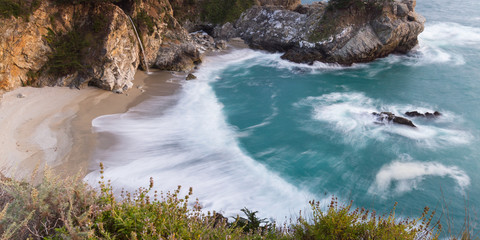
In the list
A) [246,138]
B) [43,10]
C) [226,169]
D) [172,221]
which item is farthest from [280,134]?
[43,10]

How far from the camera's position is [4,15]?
13.2 metres

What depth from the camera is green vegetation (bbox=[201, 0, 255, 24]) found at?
1115 inches

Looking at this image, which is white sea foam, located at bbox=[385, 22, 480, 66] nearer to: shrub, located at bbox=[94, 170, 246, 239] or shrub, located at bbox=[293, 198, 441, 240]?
shrub, located at bbox=[293, 198, 441, 240]

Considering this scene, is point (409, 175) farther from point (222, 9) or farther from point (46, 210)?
point (222, 9)

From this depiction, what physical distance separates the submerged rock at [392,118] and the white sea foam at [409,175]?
2.78 meters

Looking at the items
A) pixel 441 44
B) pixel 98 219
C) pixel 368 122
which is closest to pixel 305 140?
pixel 368 122

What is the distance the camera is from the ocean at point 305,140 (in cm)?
1054

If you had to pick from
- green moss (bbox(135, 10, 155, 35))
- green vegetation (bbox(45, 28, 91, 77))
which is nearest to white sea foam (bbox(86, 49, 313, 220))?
green vegetation (bbox(45, 28, 91, 77))

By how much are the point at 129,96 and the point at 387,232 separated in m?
13.9

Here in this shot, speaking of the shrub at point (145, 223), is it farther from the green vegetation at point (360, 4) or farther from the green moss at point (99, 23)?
the green vegetation at point (360, 4)

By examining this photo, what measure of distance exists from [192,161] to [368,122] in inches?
349

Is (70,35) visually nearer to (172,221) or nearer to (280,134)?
(280,134)

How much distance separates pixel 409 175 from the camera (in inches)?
452

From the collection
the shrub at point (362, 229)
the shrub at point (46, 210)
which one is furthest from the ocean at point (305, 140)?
the shrub at point (46, 210)
